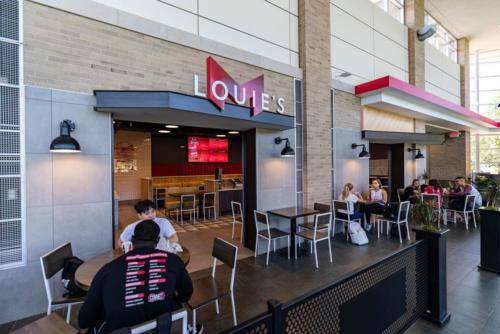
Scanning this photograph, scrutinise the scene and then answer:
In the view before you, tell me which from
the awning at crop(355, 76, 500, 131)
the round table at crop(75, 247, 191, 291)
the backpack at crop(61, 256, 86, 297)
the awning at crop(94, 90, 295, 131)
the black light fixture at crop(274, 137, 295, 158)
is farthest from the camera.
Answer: the awning at crop(355, 76, 500, 131)

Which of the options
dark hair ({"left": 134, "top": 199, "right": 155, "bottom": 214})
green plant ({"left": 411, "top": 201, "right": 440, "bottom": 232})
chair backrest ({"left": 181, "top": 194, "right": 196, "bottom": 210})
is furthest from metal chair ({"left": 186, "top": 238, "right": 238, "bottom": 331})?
chair backrest ({"left": 181, "top": 194, "right": 196, "bottom": 210})

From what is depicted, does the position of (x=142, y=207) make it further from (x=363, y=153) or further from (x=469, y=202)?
(x=469, y=202)

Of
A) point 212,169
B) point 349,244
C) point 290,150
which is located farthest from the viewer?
point 212,169

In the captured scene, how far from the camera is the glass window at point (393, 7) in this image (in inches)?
307

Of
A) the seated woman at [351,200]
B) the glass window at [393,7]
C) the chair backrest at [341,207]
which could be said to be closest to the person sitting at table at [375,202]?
the seated woman at [351,200]

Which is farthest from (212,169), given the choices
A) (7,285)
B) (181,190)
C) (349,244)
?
(7,285)

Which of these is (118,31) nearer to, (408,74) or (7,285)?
(7,285)

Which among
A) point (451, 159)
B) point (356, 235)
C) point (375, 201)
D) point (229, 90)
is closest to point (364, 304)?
point (229, 90)

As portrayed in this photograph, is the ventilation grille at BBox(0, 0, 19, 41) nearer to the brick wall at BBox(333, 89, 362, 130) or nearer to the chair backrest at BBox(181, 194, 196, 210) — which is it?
the chair backrest at BBox(181, 194, 196, 210)

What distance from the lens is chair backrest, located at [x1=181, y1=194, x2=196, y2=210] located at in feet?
23.0

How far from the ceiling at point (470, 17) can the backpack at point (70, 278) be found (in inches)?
507

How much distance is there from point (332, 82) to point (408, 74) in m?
4.49

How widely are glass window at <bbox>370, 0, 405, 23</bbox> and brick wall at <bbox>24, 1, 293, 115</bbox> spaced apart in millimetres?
7180

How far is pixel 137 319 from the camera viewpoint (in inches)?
56.1
